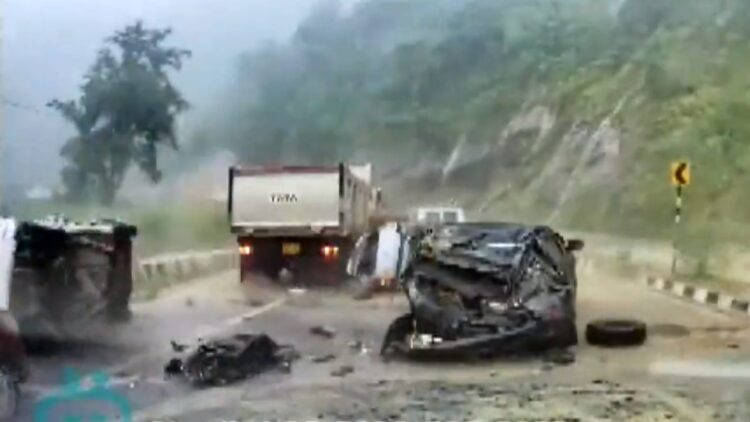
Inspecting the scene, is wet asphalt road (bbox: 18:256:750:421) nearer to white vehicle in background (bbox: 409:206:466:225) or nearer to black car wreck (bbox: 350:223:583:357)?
black car wreck (bbox: 350:223:583:357)

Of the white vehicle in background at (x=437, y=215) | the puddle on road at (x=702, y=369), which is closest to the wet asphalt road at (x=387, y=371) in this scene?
the puddle on road at (x=702, y=369)

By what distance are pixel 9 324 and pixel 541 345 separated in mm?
1154

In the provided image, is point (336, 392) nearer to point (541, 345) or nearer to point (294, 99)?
point (541, 345)

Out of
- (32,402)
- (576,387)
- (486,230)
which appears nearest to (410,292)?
(486,230)

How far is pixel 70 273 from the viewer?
2389mm

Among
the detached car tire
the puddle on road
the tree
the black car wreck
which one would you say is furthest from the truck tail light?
the puddle on road

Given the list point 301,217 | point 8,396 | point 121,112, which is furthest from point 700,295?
point 8,396

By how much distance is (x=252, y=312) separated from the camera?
2346 mm

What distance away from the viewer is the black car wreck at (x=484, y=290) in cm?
226

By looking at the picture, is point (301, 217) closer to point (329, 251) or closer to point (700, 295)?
point (329, 251)

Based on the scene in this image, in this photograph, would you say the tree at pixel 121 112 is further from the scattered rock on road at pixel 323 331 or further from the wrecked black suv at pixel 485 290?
the wrecked black suv at pixel 485 290

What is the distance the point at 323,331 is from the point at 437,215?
1.16ft

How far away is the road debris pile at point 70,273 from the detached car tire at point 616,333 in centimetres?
102

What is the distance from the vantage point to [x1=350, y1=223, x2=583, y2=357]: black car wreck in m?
2.26
